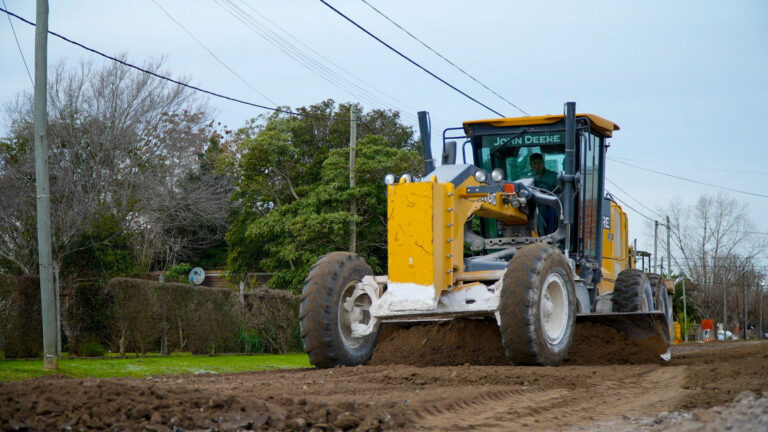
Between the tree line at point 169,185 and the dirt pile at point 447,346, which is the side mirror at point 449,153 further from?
the tree line at point 169,185

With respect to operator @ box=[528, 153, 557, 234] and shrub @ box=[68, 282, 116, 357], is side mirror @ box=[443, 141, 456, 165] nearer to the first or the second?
operator @ box=[528, 153, 557, 234]

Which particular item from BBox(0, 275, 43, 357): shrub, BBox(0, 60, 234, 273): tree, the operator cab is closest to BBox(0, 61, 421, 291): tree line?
BBox(0, 60, 234, 273): tree

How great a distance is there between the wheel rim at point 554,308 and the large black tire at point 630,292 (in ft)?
9.48

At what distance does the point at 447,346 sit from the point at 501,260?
141 cm

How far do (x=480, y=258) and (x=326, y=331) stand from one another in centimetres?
239

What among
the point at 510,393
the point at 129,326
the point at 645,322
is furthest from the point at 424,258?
the point at 129,326

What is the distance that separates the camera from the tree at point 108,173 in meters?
22.9

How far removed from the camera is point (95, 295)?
15.9 m

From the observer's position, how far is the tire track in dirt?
5531mm

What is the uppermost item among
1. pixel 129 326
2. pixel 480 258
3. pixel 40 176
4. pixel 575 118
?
pixel 575 118

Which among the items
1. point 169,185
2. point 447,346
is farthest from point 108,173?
point 447,346

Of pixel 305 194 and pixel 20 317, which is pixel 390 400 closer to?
pixel 20 317

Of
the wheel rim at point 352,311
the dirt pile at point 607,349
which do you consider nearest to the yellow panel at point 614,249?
the dirt pile at point 607,349

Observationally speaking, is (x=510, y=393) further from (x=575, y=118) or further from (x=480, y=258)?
(x=575, y=118)
